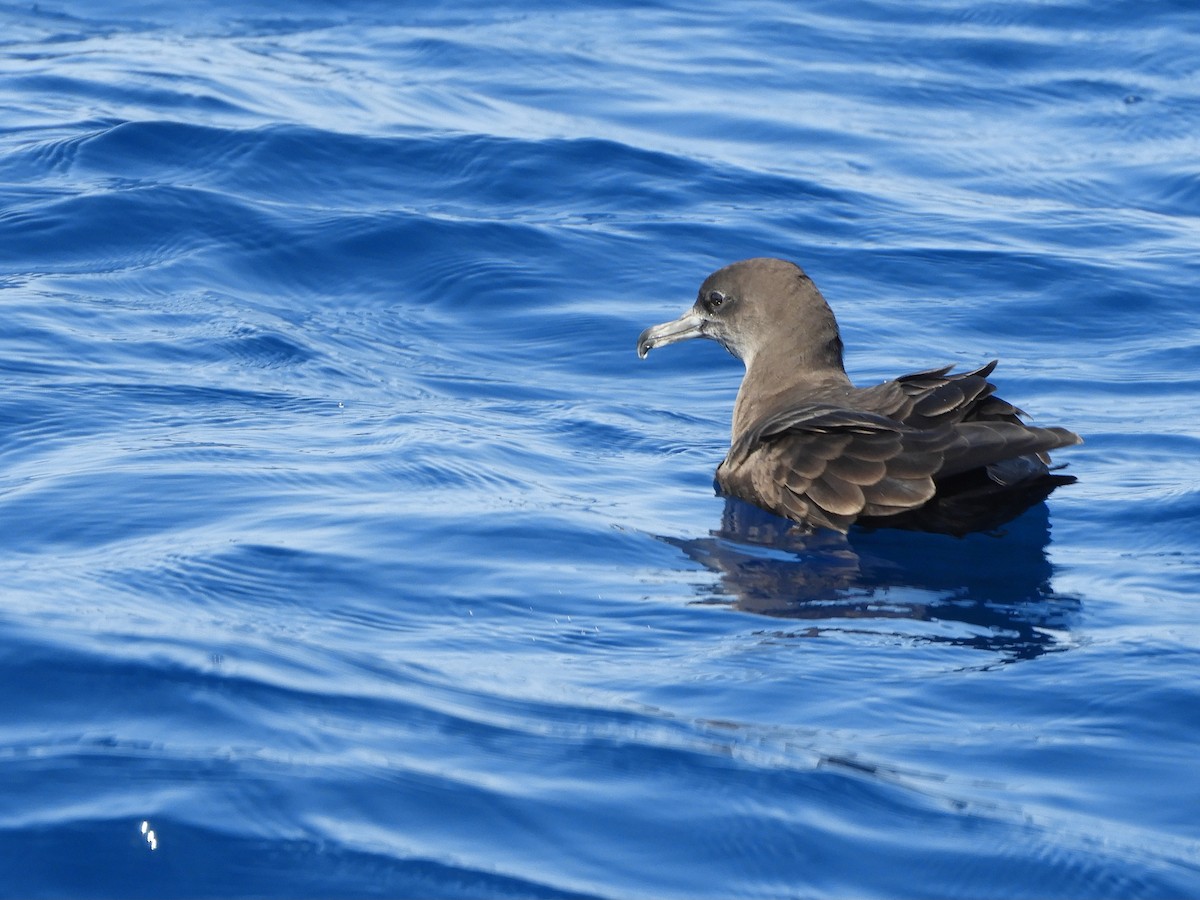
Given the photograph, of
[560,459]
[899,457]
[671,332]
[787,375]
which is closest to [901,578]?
[899,457]

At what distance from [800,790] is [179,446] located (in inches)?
133

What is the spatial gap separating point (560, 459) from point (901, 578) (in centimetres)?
176

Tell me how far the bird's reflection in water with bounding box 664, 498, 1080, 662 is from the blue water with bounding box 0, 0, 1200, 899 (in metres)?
0.02

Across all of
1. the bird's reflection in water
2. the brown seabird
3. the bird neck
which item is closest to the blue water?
the bird's reflection in water

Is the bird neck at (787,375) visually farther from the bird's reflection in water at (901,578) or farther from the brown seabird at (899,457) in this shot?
the bird's reflection in water at (901,578)

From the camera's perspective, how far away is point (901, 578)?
5.45 metres

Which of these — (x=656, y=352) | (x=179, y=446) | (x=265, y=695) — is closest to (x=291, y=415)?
(x=179, y=446)

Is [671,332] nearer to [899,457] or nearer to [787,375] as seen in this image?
[787,375]

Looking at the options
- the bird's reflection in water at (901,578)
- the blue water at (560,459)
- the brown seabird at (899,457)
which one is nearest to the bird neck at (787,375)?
the brown seabird at (899,457)

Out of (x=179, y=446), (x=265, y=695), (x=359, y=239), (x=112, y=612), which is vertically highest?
(x=359, y=239)

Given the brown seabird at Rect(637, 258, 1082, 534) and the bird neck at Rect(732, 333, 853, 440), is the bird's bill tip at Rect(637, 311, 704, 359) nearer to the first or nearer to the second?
the bird neck at Rect(732, 333, 853, 440)

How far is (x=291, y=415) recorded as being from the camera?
7.06 m

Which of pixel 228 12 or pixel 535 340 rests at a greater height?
pixel 228 12

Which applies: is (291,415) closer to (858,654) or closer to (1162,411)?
(858,654)
